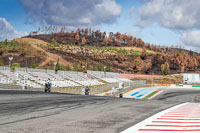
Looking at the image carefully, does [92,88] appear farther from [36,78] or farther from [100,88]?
[36,78]

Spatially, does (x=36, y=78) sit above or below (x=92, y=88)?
above

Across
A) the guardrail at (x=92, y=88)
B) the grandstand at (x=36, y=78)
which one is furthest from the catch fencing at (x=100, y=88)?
the grandstand at (x=36, y=78)

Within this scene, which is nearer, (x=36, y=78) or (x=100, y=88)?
(x=100, y=88)

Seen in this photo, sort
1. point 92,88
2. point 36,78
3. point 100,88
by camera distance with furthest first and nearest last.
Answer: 1. point 36,78
2. point 100,88
3. point 92,88

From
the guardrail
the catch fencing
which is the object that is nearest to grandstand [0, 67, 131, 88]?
the guardrail

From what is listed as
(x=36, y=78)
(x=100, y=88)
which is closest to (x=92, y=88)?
(x=100, y=88)

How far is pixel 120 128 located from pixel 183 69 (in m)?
163

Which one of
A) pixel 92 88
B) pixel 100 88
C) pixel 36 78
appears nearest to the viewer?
pixel 92 88

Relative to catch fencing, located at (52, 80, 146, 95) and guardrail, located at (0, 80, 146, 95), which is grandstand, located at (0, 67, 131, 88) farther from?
catch fencing, located at (52, 80, 146, 95)

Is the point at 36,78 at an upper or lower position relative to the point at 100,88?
upper

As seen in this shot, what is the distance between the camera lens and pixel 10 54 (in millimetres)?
125625

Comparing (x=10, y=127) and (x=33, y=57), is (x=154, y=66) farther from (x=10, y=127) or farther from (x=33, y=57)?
(x=10, y=127)

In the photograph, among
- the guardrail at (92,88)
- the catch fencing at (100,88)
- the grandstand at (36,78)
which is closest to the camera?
the guardrail at (92,88)

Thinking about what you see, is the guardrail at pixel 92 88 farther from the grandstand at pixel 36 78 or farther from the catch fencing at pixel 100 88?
the grandstand at pixel 36 78
